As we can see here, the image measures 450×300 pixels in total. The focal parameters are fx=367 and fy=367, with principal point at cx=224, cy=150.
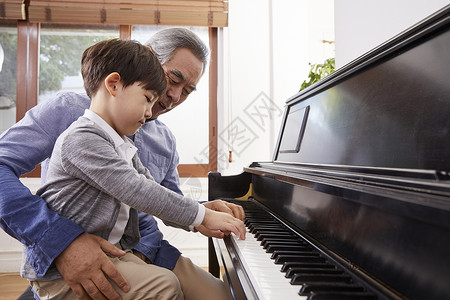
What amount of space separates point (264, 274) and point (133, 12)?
3.12m

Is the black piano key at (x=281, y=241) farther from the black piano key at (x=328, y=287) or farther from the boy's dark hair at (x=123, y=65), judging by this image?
the boy's dark hair at (x=123, y=65)

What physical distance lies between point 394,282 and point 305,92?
94 centimetres

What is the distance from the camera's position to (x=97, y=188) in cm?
102

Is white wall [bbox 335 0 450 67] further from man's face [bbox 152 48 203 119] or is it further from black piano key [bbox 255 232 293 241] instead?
black piano key [bbox 255 232 293 241]

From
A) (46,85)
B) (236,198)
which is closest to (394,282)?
(236,198)

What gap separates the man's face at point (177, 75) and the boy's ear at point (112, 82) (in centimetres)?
38

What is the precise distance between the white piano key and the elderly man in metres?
0.23

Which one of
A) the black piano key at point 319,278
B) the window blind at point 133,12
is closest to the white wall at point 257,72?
the window blind at point 133,12

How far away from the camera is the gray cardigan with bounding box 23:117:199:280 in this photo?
0.95 m

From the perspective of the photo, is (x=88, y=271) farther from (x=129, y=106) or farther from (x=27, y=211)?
(x=129, y=106)

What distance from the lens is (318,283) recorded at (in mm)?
606

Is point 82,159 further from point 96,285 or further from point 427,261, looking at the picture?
point 427,261

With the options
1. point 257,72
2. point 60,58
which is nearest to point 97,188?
point 257,72

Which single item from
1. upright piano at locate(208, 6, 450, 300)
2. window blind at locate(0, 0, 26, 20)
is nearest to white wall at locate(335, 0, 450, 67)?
upright piano at locate(208, 6, 450, 300)
